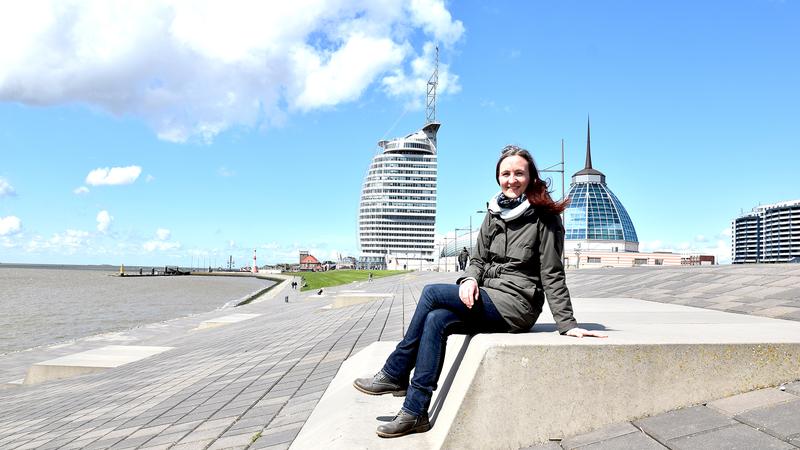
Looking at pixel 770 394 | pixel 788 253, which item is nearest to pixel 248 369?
pixel 770 394

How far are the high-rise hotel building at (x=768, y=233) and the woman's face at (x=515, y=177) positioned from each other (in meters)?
116

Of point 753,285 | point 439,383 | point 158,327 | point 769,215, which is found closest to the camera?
point 439,383

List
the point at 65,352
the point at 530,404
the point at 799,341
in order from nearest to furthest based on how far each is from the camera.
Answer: the point at 530,404 → the point at 799,341 → the point at 65,352

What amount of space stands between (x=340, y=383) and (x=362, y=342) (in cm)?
213

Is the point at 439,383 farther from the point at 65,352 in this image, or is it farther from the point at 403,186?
the point at 403,186

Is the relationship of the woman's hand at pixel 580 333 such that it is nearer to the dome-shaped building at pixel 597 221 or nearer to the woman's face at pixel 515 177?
the woman's face at pixel 515 177

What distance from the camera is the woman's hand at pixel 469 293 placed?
3127 millimetres

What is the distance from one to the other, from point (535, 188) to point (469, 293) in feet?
2.90

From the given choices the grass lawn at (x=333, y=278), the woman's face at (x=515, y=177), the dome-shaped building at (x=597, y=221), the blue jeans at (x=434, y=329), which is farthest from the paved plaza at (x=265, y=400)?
the dome-shaped building at (x=597, y=221)

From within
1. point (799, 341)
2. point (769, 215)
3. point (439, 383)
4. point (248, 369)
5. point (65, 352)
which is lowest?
point (65, 352)

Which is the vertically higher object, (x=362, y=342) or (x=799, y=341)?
(x=799, y=341)

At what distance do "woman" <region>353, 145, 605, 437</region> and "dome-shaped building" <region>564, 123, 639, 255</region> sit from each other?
366ft

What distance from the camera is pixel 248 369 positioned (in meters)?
6.21

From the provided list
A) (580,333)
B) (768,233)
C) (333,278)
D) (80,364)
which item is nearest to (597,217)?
(768,233)
